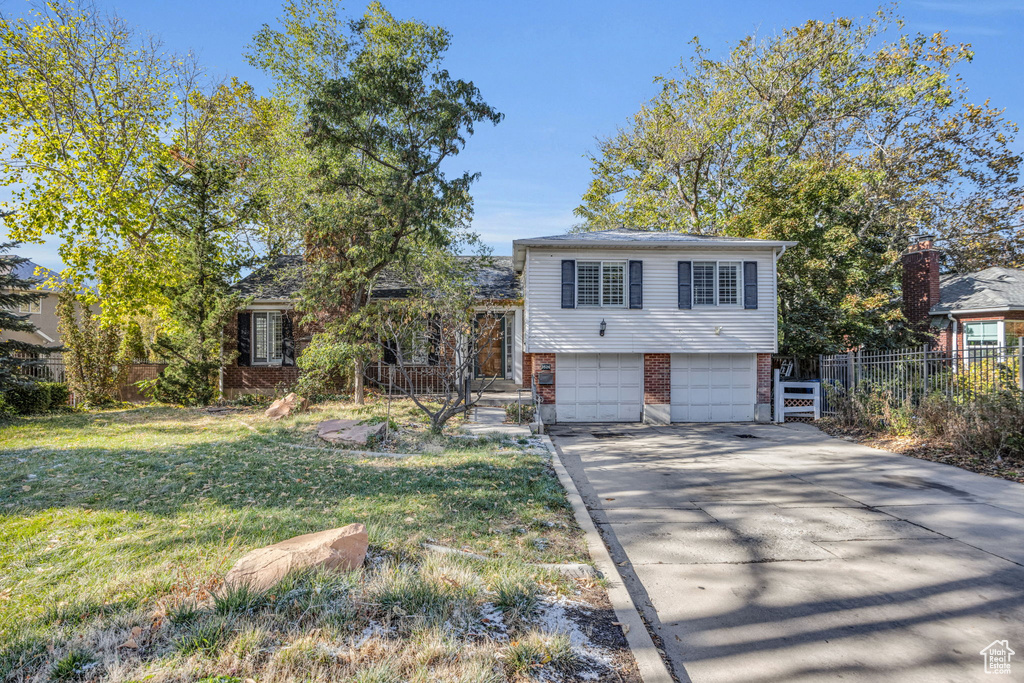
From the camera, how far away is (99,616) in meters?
2.93

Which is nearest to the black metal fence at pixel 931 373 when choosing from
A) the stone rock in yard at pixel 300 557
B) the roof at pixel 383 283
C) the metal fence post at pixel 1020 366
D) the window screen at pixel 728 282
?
the metal fence post at pixel 1020 366

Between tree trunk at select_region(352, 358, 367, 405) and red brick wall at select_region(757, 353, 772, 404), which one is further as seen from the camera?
red brick wall at select_region(757, 353, 772, 404)

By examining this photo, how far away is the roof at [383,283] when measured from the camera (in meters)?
16.5

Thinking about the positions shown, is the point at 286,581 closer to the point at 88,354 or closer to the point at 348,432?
the point at 348,432

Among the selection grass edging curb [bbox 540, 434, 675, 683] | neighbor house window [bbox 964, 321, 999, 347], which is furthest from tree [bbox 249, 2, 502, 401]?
neighbor house window [bbox 964, 321, 999, 347]

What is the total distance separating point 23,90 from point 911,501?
21.5 m

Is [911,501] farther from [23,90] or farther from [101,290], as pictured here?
[23,90]

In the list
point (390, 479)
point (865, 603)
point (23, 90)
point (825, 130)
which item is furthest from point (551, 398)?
point (825, 130)

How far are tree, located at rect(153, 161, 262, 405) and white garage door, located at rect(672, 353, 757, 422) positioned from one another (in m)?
12.9

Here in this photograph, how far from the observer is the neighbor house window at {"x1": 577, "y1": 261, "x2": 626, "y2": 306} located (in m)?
14.0

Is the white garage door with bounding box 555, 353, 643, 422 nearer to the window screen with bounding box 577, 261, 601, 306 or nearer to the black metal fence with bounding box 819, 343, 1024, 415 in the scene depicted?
the window screen with bounding box 577, 261, 601, 306

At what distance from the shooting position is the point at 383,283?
18.1 metres

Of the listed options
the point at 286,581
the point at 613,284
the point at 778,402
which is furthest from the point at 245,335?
the point at 778,402

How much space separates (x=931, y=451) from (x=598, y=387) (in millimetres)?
7177
